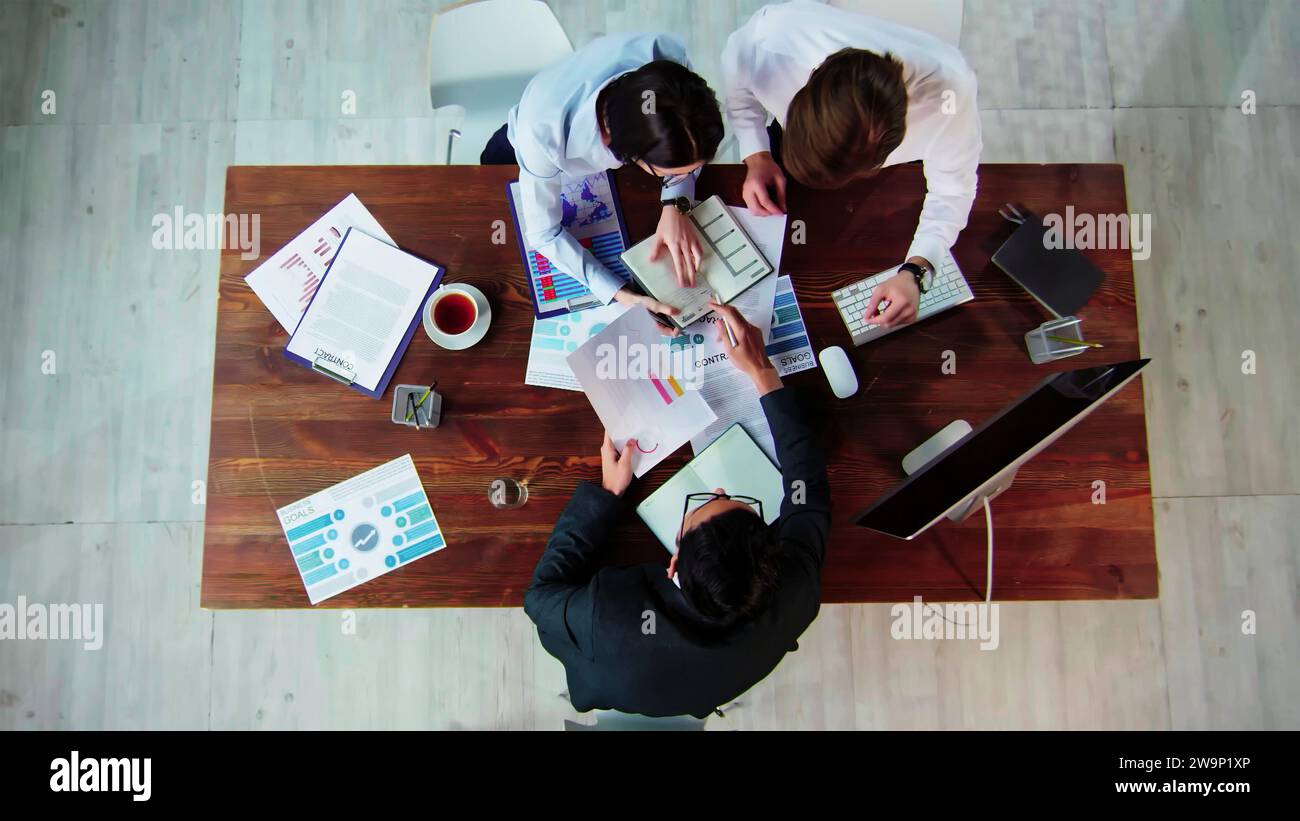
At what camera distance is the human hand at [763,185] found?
64.4 inches

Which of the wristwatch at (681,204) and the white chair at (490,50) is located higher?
the white chair at (490,50)

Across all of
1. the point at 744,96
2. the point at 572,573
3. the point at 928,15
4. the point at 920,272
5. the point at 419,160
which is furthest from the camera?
the point at 419,160

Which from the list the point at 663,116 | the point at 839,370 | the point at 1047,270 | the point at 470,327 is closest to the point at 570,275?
the point at 470,327

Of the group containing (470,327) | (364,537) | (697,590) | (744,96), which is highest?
(744,96)

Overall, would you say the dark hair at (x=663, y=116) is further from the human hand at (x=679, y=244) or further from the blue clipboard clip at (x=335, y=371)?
the blue clipboard clip at (x=335, y=371)

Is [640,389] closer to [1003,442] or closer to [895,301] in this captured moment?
[895,301]

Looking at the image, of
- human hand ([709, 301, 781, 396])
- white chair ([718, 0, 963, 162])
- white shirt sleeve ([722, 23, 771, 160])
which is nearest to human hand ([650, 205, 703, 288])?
human hand ([709, 301, 781, 396])

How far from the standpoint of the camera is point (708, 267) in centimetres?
163

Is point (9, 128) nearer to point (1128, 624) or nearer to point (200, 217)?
point (200, 217)

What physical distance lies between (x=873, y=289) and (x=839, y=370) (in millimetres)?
209

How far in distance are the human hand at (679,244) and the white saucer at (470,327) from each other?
→ 401 mm

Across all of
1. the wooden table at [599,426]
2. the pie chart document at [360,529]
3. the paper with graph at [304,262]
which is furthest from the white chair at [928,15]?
the pie chart document at [360,529]
